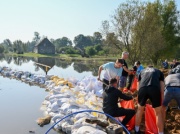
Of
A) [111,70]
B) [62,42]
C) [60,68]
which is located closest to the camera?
[111,70]

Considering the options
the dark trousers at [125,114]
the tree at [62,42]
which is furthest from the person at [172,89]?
the tree at [62,42]

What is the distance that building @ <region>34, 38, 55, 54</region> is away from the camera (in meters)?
76.6

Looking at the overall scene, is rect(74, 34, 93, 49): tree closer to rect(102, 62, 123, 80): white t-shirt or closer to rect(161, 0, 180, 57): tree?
rect(161, 0, 180, 57): tree

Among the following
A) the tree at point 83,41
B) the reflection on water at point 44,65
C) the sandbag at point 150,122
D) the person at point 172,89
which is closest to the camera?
the person at point 172,89

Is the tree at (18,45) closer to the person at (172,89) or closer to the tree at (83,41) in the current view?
the tree at (83,41)

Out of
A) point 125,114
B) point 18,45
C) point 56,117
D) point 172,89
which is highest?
point 18,45

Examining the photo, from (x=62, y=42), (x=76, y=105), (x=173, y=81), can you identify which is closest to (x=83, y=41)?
(x=62, y=42)

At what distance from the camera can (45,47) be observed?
77125mm

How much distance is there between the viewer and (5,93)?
1227 centimetres

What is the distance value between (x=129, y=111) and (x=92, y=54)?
55.9 m

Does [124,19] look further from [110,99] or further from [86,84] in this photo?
[110,99]

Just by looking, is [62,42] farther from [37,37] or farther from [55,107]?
[55,107]

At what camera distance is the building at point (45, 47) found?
76.6 meters

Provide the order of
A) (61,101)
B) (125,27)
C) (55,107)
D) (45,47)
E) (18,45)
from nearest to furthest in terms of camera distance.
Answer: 1. (55,107)
2. (61,101)
3. (125,27)
4. (45,47)
5. (18,45)
